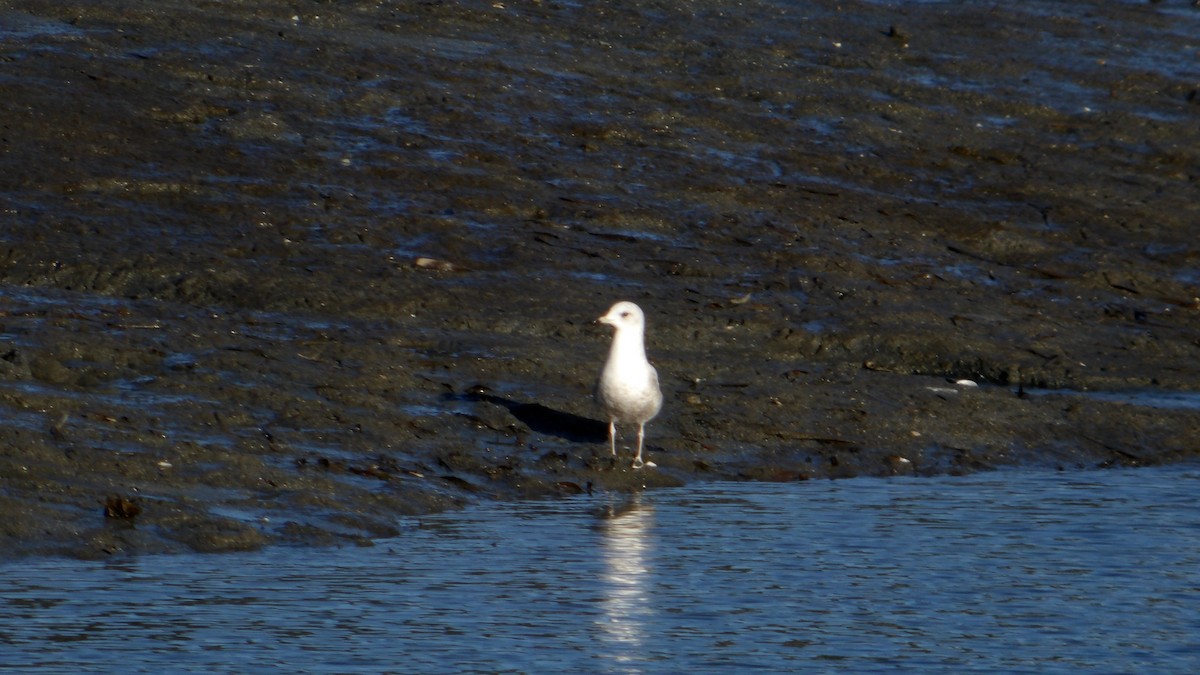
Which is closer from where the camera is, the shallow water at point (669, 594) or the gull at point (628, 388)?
the shallow water at point (669, 594)

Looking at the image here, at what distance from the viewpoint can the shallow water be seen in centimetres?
788

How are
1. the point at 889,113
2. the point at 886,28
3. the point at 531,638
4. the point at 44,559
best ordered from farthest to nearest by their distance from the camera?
1. the point at 886,28
2. the point at 889,113
3. the point at 44,559
4. the point at 531,638

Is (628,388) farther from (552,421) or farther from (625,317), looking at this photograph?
(552,421)

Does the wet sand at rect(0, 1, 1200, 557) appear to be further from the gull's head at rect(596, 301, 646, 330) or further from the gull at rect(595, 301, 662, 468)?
the gull's head at rect(596, 301, 646, 330)

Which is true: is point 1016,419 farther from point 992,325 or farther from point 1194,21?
point 1194,21

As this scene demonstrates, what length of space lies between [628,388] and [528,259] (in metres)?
3.96

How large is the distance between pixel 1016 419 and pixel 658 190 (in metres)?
5.16

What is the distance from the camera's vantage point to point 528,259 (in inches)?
602

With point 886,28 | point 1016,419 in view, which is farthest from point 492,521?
point 886,28

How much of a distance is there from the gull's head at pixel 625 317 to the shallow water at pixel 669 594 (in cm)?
131

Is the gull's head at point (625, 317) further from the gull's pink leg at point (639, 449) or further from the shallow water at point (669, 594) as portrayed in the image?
the shallow water at point (669, 594)

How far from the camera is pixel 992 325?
15.1 meters

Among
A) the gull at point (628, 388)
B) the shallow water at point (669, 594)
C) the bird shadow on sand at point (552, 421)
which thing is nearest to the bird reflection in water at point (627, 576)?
the shallow water at point (669, 594)

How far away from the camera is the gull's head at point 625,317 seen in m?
12.0
